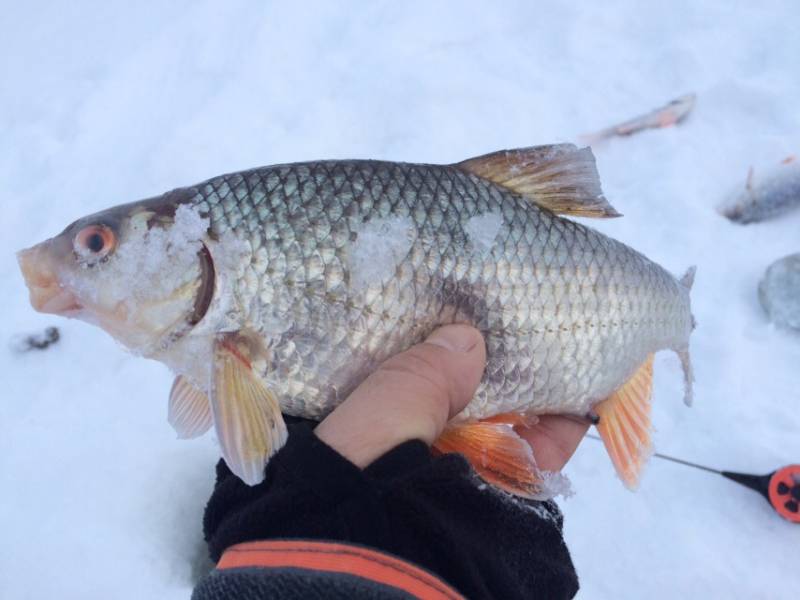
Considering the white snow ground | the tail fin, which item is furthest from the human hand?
the white snow ground

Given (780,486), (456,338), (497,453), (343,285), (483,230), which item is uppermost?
(483,230)

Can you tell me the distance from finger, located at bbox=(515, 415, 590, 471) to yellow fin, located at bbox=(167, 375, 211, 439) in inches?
38.0

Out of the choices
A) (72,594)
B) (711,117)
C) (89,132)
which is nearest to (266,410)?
(72,594)

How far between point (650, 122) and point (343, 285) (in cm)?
301

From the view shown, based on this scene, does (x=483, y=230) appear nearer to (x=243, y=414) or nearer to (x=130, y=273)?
(x=243, y=414)

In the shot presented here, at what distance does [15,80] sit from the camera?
3.93 metres

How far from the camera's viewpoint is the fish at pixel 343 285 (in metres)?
1.38

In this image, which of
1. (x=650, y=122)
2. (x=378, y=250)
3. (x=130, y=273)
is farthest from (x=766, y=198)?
(x=130, y=273)

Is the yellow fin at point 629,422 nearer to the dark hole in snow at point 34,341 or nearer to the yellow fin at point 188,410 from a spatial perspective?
the yellow fin at point 188,410

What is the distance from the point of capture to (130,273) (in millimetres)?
1384

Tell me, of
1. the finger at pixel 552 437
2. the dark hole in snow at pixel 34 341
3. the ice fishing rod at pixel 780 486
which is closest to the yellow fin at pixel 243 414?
the finger at pixel 552 437

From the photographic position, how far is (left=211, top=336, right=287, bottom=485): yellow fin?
1.31 m

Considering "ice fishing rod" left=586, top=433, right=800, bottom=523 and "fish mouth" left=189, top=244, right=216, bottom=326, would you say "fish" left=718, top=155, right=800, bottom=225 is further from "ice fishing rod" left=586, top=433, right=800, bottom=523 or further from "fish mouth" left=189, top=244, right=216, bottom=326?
"fish mouth" left=189, top=244, right=216, bottom=326

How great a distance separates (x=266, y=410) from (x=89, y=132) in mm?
3024
